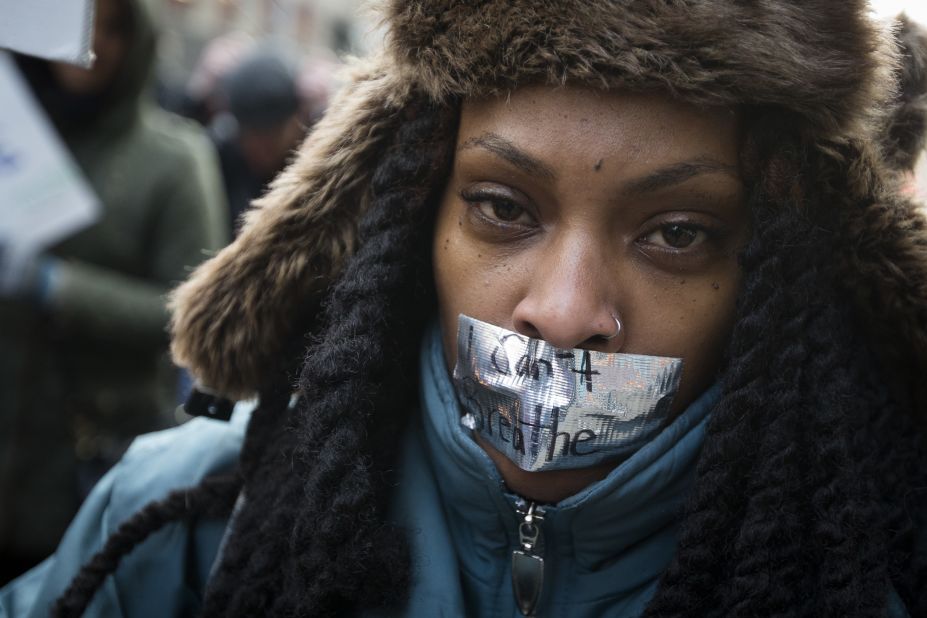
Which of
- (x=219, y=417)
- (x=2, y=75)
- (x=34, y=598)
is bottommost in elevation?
(x=34, y=598)

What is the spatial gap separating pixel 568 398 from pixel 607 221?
30cm

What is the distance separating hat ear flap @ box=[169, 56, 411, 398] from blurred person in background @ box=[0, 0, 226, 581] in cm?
101

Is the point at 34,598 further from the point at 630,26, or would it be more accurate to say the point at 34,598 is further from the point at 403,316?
the point at 630,26

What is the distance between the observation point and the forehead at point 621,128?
1.38m

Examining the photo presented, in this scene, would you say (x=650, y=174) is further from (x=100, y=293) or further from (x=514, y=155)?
(x=100, y=293)

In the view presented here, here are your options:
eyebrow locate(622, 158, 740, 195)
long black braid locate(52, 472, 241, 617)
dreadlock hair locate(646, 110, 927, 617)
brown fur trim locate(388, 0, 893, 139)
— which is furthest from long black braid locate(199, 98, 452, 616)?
dreadlock hair locate(646, 110, 927, 617)

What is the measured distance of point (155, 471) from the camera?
6.16ft

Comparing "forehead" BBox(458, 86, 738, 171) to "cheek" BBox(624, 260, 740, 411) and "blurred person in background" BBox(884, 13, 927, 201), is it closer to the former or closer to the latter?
"cheek" BBox(624, 260, 740, 411)

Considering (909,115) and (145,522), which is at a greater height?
(909,115)

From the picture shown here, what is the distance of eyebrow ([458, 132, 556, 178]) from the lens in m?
1.43

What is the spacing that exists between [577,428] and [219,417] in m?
0.80

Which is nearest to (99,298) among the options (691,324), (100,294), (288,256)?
(100,294)

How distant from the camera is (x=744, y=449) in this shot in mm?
1418

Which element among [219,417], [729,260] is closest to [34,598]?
[219,417]
